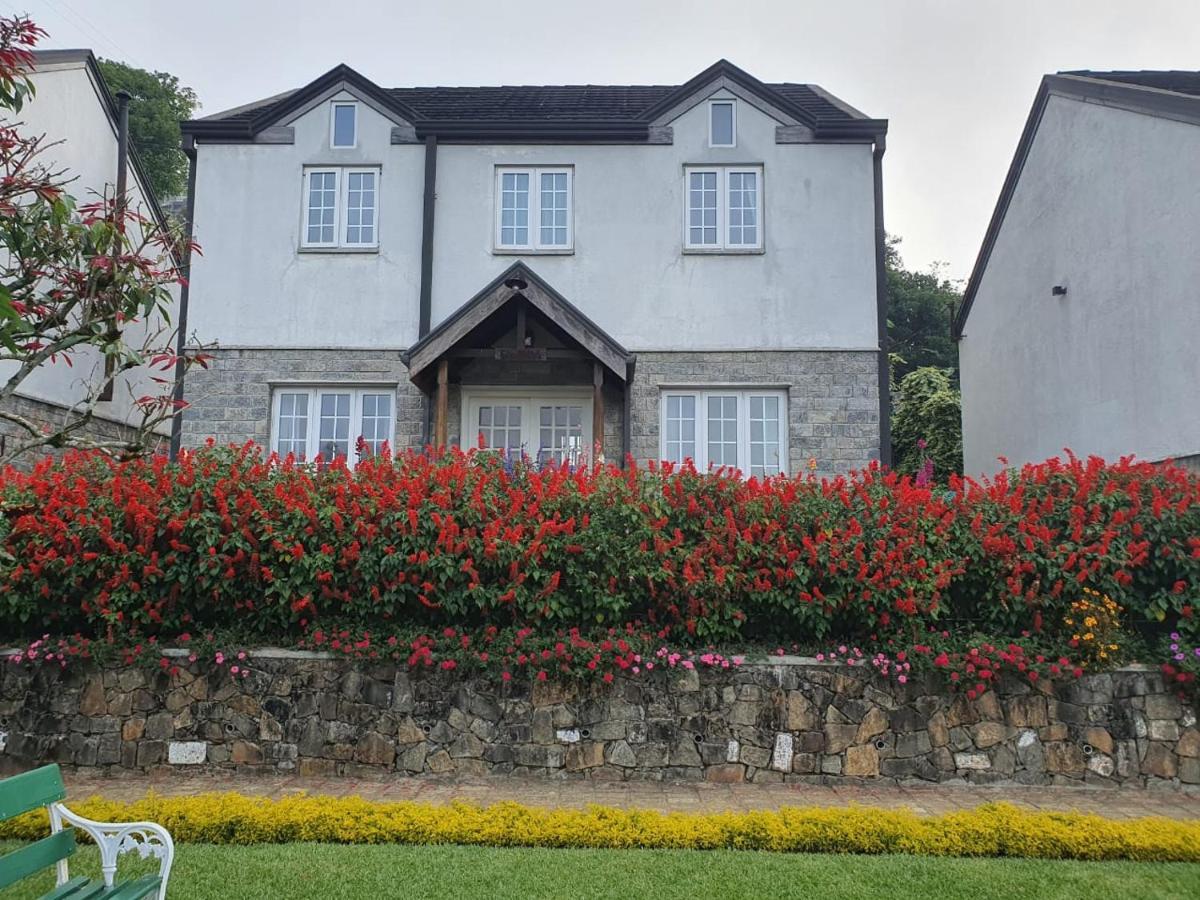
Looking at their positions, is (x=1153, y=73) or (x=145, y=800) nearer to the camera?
(x=145, y=800)

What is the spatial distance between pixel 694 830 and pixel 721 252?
8717 millimetres

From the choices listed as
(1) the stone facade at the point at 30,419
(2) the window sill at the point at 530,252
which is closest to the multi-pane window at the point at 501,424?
(2) the window sill at the point at 530,252

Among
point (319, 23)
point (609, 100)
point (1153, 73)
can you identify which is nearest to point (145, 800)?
point (319, 23)

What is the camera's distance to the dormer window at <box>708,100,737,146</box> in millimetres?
12156

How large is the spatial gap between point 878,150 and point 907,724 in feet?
28.6

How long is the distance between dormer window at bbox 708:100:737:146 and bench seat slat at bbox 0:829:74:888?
1136cm

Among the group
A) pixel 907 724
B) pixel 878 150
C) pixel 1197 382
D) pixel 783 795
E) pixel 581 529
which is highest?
pixel 878 150

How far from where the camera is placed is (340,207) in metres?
12.1

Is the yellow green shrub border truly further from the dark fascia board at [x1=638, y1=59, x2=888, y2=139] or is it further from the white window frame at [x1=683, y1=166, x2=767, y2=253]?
the dark fascia board at [x1=638, y1=59, x2=888, y2=139]

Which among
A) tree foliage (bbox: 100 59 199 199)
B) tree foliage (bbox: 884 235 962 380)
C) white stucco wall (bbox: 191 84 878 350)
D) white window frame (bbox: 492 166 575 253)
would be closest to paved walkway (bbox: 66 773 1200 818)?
white stucco wall (bbox: 191 84 878 350)

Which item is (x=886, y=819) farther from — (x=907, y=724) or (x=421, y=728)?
(x=421, y=728)

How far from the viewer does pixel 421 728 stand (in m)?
6.52

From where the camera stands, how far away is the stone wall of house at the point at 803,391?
11398 millimetres

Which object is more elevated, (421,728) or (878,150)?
(878,150)
